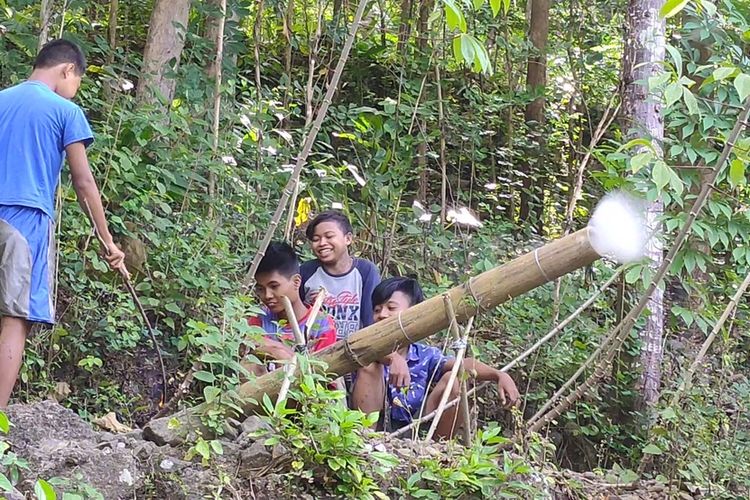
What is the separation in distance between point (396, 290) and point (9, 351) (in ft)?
5.75

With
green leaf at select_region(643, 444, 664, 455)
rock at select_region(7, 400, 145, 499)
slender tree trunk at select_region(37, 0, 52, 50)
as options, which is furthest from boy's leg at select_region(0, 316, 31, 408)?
green leaf at select_region(643, 444, 664, 455)

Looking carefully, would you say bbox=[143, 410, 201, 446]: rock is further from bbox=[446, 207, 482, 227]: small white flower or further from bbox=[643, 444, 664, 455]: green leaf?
bbox=[446, 207, 482, 227]: small white flower

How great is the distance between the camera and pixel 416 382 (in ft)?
13.9

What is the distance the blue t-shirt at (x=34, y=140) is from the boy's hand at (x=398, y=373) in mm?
1625

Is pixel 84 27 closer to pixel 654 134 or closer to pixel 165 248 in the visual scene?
pixel 165 248

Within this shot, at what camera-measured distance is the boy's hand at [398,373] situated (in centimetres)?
389

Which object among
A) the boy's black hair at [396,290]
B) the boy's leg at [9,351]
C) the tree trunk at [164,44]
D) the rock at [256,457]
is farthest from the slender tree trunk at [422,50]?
the rock at [256,457]

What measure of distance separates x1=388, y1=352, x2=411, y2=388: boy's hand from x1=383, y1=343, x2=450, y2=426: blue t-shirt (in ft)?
0.53

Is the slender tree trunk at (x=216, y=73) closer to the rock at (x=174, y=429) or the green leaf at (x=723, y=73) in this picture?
the rock at (x=174, y=429)

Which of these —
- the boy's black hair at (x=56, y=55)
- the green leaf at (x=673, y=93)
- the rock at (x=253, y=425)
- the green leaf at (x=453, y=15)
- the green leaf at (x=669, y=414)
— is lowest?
the green leaf at (x=669, y=414)

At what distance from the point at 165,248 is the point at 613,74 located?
6497mm

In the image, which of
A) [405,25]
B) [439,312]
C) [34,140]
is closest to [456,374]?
[439,312]

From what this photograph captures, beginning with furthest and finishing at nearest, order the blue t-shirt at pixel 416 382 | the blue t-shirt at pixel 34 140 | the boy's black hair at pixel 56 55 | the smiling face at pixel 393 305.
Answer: the smiling face at pixel 393 305
the blue t-shirt at pixel 416 382
the boy's black hair at pixel 56 55
the blue t-shirt at pixel 34 140

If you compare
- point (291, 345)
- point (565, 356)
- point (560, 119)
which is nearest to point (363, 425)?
point (291, 345)
